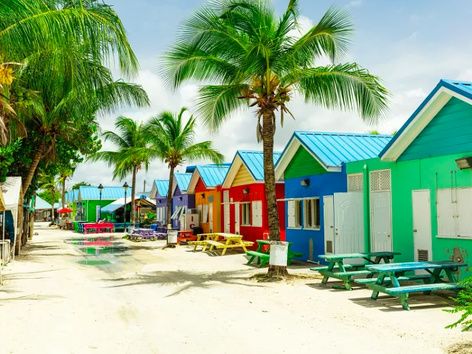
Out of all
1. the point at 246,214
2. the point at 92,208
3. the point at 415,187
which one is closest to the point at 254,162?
the point at 246,214

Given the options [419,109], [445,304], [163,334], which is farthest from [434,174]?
[163,334]

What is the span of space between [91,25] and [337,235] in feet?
28.6

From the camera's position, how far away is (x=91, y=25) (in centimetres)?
843

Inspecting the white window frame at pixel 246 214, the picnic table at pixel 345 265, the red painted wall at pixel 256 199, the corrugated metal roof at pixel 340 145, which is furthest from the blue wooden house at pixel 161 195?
the picnic table at pixel 345 265

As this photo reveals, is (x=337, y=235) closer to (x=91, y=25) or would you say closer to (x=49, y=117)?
(x=91, y=25)

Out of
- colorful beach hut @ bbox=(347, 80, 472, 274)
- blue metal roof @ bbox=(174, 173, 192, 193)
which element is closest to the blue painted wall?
colorful beach hut @ bbox=(347, 80, 472, 274)

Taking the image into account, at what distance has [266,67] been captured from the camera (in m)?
11.5

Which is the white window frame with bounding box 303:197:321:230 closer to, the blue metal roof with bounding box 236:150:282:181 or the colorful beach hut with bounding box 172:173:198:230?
the blue metal roof with bounding box 236:150:282:181

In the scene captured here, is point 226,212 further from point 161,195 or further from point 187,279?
point 161,195

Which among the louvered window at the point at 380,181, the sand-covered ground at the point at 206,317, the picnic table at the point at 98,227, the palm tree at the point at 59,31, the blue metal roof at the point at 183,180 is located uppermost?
the palm tree at the point at 59,31

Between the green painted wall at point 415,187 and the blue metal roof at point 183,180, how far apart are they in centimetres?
1952

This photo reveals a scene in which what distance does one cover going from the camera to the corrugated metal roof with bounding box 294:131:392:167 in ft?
50.7

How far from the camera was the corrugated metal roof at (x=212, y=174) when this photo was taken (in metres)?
26.9

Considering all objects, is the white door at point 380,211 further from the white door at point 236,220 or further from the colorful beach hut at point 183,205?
the colorful beach hut at point 183,205
